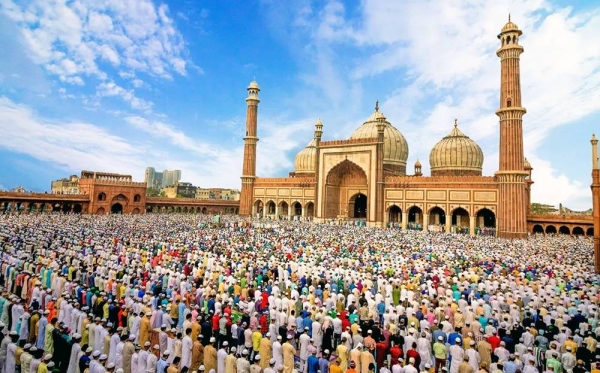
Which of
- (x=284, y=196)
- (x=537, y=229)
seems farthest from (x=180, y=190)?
(x=537, y=229)

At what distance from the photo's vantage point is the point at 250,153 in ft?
138

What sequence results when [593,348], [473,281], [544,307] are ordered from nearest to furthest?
1. [593,348]
2. [544,307]
3. [473,281]

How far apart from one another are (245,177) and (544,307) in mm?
36738

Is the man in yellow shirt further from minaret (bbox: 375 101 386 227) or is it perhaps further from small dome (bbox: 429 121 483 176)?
small dome (bbox: 429 121 483 176)

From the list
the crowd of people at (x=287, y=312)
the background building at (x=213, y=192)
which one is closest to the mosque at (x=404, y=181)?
the crowd of people at (x=287, y=312)

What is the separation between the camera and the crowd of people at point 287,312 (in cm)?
565

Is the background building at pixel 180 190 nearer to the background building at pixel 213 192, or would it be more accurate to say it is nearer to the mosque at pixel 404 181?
the background building at pixel 213 192

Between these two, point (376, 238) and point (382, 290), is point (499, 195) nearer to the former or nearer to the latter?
point (376, 238)

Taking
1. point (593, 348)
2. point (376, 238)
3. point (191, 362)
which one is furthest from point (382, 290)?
point (376, 238)

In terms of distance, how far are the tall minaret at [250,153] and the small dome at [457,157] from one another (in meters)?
19.7

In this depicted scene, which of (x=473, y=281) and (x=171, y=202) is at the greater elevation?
(x=171, y=202)

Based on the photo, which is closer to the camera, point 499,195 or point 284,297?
point 284,297

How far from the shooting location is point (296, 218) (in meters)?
39.0

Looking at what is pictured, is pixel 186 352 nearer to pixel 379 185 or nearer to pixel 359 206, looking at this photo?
pixel 379 185
